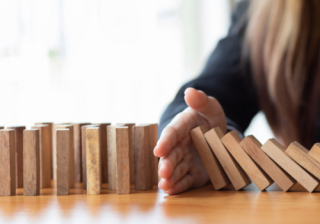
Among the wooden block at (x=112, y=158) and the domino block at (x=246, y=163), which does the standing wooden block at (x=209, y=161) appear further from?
the wooden block at (x=112, y=158)

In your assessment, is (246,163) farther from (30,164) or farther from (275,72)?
(275,72)

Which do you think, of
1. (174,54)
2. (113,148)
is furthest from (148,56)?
(113,148)

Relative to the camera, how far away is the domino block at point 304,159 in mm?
507

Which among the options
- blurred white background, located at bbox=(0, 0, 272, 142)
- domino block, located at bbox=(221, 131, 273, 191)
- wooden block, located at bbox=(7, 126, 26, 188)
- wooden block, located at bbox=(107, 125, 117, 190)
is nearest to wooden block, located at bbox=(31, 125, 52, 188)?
wooden block, located at bbox=(7, 126, 26, 188)

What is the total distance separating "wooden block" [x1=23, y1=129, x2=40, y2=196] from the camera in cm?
55

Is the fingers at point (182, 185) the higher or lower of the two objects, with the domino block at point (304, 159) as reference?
lower

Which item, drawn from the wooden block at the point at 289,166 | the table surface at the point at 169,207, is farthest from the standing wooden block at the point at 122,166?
the wooden block at the point at 289,166

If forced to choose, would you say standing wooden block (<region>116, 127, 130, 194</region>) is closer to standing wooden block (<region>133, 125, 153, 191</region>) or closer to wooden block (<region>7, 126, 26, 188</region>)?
standing wooden block (<region>133, 125, 153, 191</region>)

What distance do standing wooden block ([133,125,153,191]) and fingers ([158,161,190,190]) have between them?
0.06 meters

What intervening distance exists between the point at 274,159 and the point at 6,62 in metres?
2.97

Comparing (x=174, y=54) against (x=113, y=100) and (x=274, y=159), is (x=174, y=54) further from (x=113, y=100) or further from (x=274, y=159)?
(x=274, y=159)

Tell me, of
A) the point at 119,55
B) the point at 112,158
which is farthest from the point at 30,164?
the point at 119,55

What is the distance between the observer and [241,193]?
1.71 ft

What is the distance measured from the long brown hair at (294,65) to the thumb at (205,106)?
19.5 inches
